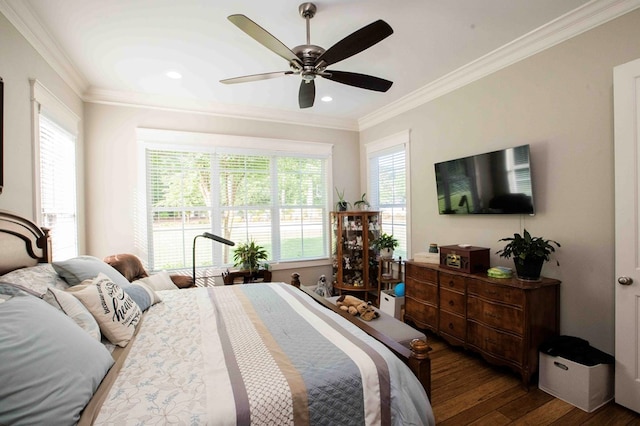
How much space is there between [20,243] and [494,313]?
11.3ft

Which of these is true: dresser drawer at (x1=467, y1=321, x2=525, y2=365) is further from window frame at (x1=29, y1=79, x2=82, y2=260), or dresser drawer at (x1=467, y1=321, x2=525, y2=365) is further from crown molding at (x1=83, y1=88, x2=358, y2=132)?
window frame at (x1=29, y1=79, x2=82, y2=260)

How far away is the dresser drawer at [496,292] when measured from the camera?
2.24m

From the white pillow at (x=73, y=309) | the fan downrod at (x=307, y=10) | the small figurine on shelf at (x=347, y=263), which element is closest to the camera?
the white pillow at (x=73, y=309)

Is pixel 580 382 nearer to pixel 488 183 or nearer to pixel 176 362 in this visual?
pixel 488 183

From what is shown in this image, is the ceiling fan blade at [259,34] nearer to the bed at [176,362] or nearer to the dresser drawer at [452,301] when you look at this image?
the bed at [176,362]

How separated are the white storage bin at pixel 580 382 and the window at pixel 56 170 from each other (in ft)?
13.4

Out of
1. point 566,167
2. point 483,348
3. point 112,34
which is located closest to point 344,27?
point 112,34

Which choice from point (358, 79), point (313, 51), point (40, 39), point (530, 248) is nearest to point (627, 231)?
point (530, 248)

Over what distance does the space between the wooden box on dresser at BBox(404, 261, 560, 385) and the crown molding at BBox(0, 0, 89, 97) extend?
12.6ft

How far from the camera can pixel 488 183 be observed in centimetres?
281

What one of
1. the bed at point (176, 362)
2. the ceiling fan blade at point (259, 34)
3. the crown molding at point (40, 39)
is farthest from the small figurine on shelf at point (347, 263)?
the crown molding at point (40, 39)

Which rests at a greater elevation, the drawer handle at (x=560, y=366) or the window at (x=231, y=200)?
the window at (x=231, y=200)

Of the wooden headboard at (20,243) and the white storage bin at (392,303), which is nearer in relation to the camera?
the wooden headboard at (20,243)

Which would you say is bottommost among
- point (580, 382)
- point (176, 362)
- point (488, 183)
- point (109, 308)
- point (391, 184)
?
point (580, 382)
